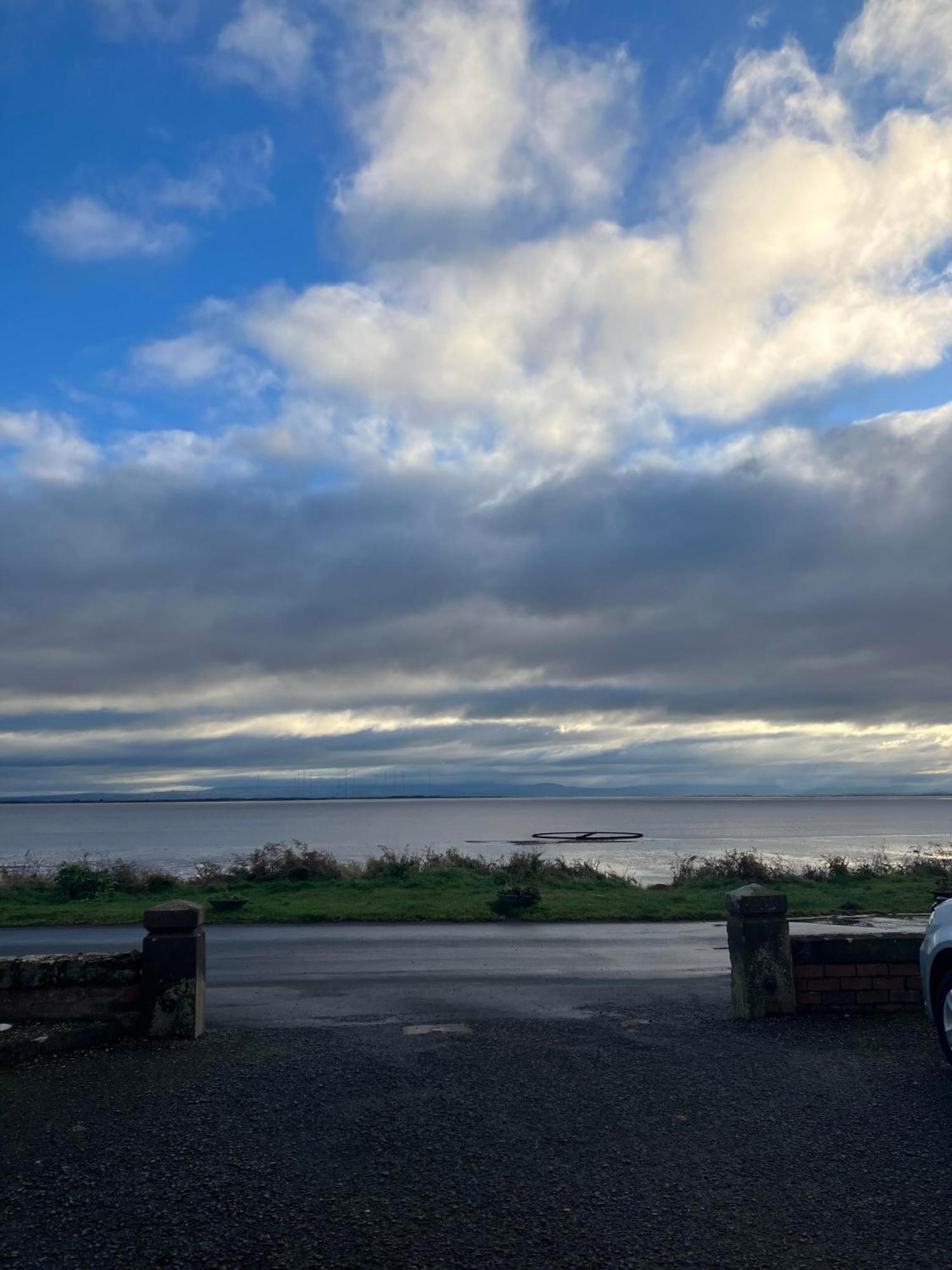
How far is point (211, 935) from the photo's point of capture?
1534 cm

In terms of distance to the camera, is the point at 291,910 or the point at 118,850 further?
the point at 118,850

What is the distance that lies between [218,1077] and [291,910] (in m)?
11.7

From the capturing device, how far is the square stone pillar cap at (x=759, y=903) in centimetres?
832

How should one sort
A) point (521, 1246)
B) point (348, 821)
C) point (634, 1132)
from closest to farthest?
point (521, 1246), point (634, 1132), point (348, 821)

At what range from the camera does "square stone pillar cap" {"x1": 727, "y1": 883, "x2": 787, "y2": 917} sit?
8.32m

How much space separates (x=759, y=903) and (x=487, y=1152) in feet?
12.6

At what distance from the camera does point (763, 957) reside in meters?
8.41

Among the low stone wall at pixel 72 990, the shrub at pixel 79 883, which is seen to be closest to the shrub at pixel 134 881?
the shrub at pixel 79 883

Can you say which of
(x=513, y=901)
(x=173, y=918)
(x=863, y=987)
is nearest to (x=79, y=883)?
(x=513, y=901)

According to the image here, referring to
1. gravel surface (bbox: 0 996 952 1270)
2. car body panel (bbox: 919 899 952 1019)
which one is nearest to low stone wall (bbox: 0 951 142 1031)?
gravel surface (bbox: 0 996 952 1270)

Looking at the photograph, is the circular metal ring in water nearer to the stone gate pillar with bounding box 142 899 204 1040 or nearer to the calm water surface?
the calm water surface

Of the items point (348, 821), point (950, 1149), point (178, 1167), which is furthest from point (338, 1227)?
point (348, 821)

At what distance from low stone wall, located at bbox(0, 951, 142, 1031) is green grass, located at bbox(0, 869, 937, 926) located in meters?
9.44

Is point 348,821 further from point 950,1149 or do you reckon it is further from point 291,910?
point 950,1149
